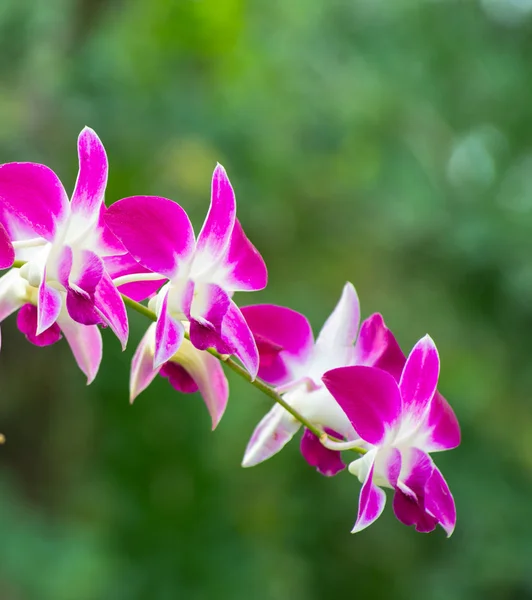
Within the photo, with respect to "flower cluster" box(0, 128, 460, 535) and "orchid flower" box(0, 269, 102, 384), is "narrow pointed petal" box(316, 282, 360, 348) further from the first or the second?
"orchid flower" box(0, 269, 102, 384)

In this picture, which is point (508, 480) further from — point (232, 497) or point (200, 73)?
point (200, 73)

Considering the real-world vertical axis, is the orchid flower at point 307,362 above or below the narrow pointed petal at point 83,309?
below

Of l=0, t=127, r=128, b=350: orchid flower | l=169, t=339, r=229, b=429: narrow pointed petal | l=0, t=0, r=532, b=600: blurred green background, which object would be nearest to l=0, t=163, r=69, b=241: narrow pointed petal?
l=0, t=127, r=128, b=350: orchid flower

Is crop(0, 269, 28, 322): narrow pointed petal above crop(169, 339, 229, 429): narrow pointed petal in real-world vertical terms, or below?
above

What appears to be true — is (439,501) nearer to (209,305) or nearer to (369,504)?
(369,504)

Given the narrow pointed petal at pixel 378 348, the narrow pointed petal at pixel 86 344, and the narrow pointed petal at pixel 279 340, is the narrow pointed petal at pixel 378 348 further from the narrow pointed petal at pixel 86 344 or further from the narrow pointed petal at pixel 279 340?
the narrow pointed petal at pixel 86 344

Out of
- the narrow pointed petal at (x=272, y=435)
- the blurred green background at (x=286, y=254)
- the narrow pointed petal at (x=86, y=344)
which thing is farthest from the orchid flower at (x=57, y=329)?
the blurred green background at (x=286, y=254)

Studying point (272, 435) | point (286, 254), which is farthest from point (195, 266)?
point (286, 254)
